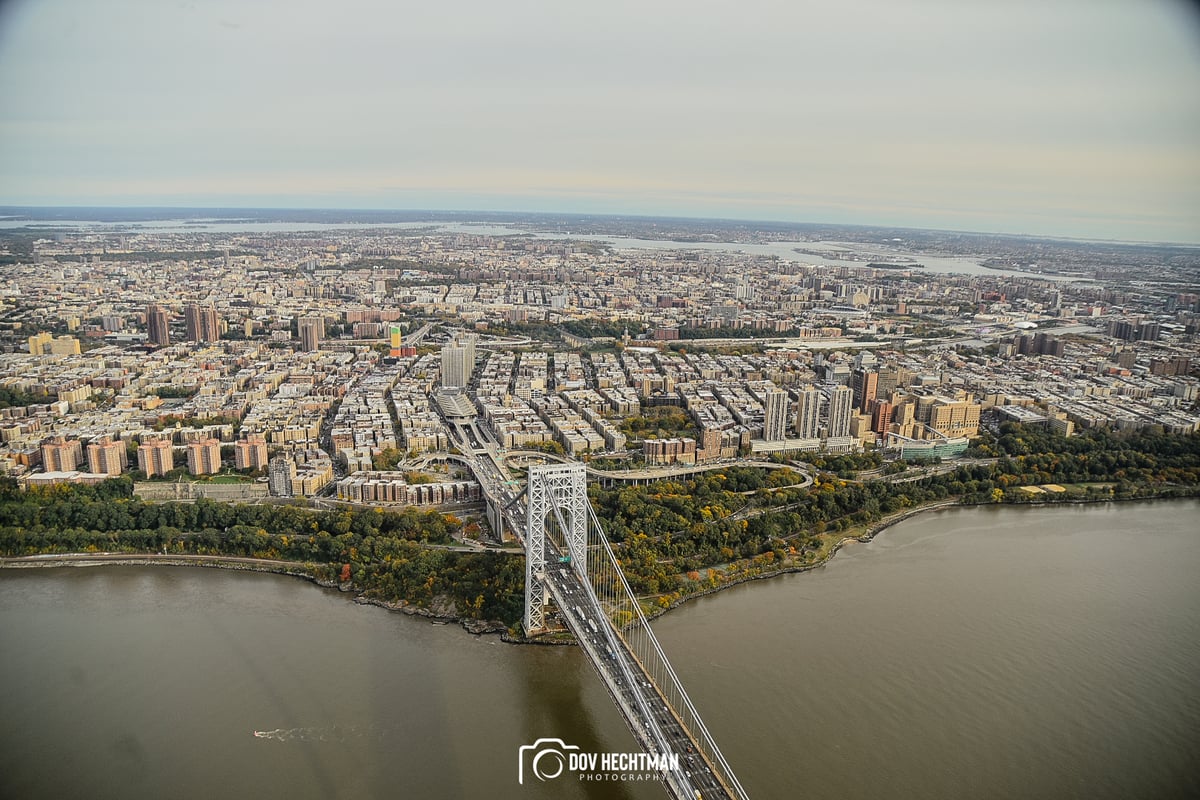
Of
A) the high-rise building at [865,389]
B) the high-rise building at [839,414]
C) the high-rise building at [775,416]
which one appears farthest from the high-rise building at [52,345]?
the high-rise building at [865,389]

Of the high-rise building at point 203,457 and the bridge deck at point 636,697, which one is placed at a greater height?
the bridge deck at point 636,697

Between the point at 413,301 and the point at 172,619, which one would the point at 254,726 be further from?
the point at 413,301

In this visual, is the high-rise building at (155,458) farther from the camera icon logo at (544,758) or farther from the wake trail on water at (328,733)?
the camera icon logo at (544,758)

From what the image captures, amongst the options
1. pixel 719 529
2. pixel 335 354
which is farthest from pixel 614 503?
pixel 335 354

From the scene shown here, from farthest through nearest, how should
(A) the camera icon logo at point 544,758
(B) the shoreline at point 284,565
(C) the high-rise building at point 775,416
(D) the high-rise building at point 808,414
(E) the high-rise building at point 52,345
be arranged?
(E) the high-rise building at point 52,345 < (D) the high-rise building at point 808,414 < (C) the high-rise building at point 775,416 < (B) the shoreline at point 284,565 < (A) the camera icon logo at point 544,758

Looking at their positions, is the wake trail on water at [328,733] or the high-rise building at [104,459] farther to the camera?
the high-rise building at [104,459]

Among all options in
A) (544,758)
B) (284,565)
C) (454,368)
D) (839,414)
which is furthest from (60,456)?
(839,414)

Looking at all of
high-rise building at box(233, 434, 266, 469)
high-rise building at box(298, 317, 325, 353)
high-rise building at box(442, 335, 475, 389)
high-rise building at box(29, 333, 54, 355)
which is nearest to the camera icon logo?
high-rise building at box(233, 434, 266, 469)
